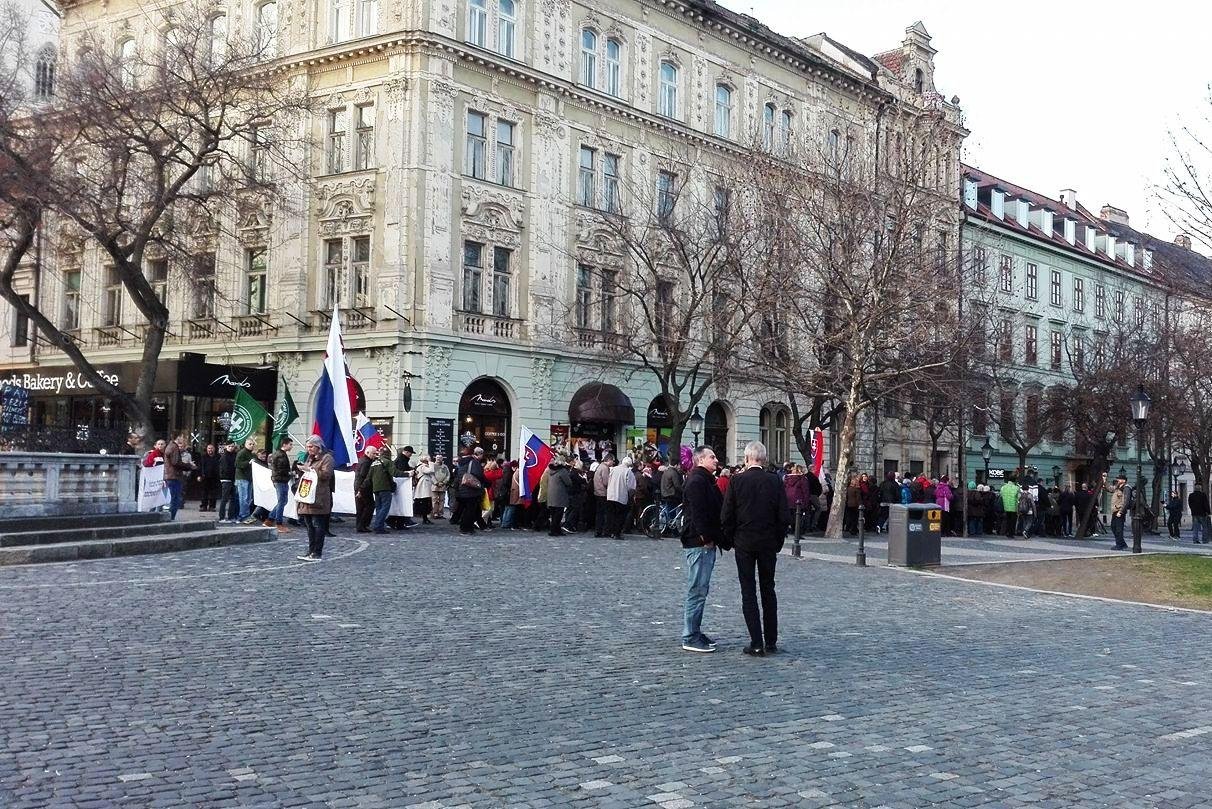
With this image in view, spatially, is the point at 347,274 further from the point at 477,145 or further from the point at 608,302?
the point at 608,302

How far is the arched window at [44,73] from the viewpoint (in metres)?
33.9

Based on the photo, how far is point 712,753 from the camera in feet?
23.5

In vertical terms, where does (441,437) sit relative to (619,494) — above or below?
above

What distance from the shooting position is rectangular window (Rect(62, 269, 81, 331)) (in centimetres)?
4400

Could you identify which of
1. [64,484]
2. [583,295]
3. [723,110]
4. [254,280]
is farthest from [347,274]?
[64,484]

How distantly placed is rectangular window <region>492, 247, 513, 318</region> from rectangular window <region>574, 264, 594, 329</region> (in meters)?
2.80

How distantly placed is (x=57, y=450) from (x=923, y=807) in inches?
764

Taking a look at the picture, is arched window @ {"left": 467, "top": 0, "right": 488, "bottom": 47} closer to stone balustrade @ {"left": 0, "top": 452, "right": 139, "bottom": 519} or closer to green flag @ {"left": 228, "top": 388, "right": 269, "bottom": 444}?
green flag @ {"left": 228, "top": 388, "right": 269, "bottom": 444}

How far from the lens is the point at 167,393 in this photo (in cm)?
3669

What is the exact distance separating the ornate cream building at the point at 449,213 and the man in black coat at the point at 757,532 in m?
24.1

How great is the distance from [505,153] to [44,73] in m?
14.2

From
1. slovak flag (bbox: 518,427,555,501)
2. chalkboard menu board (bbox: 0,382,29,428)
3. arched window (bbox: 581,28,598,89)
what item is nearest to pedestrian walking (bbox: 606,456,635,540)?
slovak flag (bbox: 518,427,555,501)

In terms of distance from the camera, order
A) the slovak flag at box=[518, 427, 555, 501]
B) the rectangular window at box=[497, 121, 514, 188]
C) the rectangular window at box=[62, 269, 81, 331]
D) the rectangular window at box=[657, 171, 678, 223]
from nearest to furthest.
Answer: the slovak flag at box=[518, 427, 555, 501] → the rectangular window at box=[497, 121, 514, 188] → the rectangular window at box=[657, 171, 678, 223] → the rectangular window at box=[62, 269, 81, 331]

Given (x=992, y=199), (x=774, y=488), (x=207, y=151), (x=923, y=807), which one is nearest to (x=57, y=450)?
(x=207, y=151)
